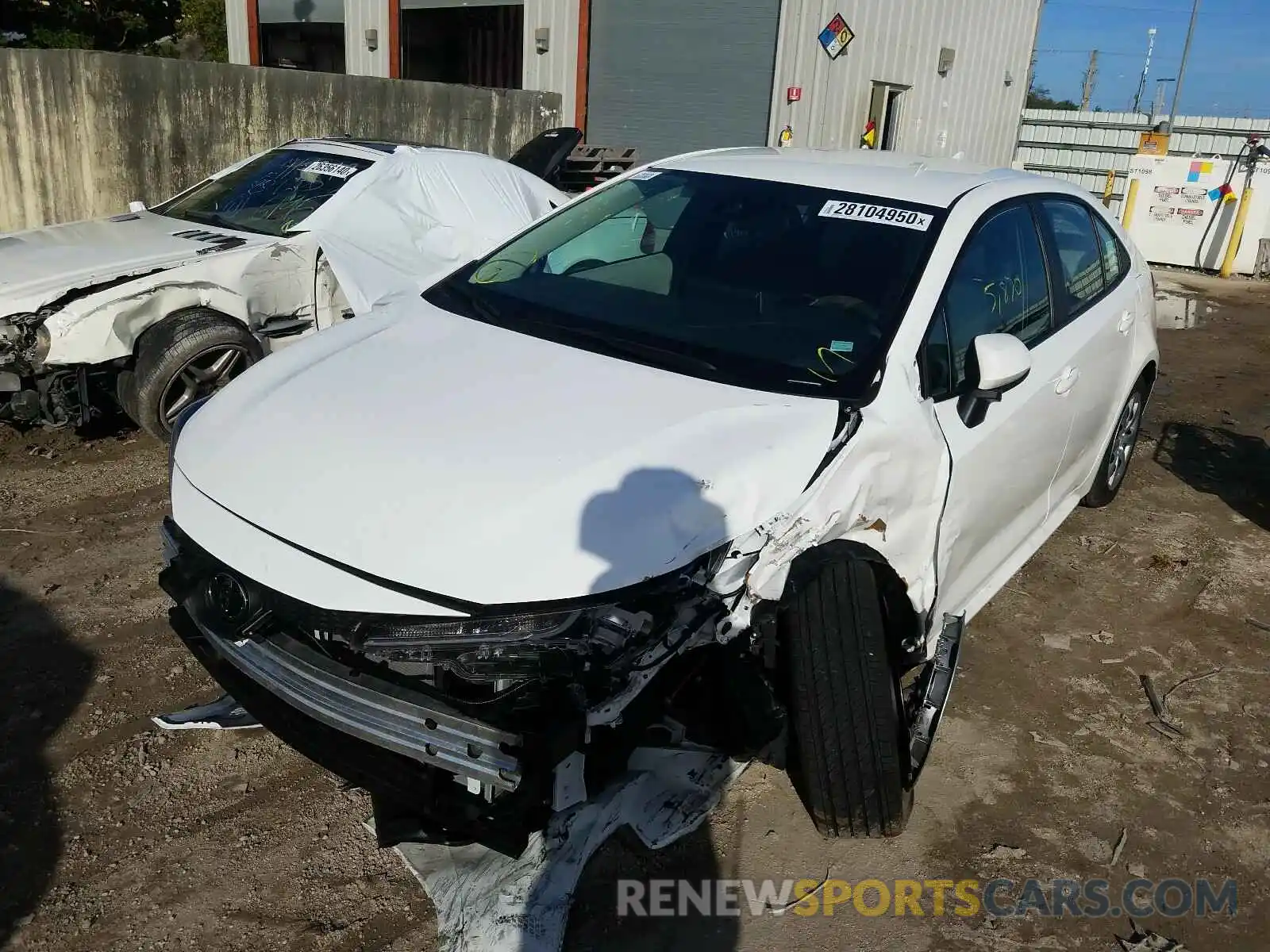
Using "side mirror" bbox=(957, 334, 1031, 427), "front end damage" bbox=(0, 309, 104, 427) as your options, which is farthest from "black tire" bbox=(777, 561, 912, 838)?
"front end damage" bbox=(0, 309, 104, 427)

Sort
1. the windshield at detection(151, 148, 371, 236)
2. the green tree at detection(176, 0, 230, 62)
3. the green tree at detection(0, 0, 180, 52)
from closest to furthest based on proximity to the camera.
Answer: the windshield at detection(151, 148, 371, 236)
the green tree at detection(0, 0, 180, 52)
the green tree at detection(176, 0, 230, 62)

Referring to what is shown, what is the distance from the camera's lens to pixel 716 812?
304cm

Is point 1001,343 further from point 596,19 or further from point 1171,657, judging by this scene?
point 596,19

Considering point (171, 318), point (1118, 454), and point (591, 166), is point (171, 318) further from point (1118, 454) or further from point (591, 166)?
point (591, 166)

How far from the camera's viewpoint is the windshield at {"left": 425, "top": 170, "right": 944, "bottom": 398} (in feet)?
9.92

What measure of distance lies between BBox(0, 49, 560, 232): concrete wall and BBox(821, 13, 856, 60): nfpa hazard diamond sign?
528 cm

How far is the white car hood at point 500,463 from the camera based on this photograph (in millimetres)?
2299

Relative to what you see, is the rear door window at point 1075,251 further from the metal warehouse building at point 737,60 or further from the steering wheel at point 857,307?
the metal warehouse building at point 737,60

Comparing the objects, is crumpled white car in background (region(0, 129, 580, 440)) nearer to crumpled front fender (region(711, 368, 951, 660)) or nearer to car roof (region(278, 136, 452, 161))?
car roof (region(278, 136, 452, 161))

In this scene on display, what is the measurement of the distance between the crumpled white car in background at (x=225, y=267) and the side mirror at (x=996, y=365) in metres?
2.06

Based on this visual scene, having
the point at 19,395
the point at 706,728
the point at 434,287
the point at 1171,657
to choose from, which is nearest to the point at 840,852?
the point at 706,728

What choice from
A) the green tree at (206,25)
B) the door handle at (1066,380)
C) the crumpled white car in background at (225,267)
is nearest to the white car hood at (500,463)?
the crumpled white car in background at (225,267)

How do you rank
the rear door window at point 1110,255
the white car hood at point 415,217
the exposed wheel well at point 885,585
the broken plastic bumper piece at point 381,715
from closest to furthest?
the broken plastic bumper piece at point 381,715 < the exposed wheel well at point 885,585 < the rear door window at point 1110,255 < the white car hood at point 415,217

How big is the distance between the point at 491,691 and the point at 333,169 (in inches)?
206
